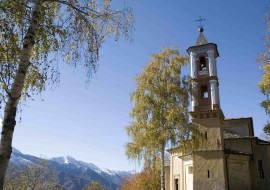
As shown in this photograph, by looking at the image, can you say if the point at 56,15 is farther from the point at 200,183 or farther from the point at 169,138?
the point at 200,183

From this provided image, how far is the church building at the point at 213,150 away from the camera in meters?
23.6

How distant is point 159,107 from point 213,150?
23.5 ft

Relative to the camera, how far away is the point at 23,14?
7203mm

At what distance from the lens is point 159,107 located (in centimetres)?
2100

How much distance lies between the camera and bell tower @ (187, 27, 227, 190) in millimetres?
23234

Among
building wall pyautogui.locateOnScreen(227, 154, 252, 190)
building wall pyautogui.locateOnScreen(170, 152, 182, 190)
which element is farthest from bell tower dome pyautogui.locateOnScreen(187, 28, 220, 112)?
building wall pyautogui.locateOnScreen(170, 152, 182, 190)

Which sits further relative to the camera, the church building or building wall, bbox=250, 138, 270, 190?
building wall, bbox=250, 138, 270, 190

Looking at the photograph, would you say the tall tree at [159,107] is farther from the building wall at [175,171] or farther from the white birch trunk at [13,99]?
the white birch trunk at [13,99]

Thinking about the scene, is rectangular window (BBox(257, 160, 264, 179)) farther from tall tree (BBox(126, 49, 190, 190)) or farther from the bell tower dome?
tall tree (BBox(126, 49, 190, 190))

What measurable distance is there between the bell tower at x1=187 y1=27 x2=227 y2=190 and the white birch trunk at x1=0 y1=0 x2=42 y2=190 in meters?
17.6

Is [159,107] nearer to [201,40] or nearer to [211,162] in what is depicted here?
[211,162]

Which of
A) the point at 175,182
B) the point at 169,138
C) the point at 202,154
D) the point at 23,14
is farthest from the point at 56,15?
the point at 175,182

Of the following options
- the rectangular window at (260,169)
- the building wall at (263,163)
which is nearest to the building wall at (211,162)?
the building wall at (263,163)

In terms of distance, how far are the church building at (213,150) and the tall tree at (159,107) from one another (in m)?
2.60
